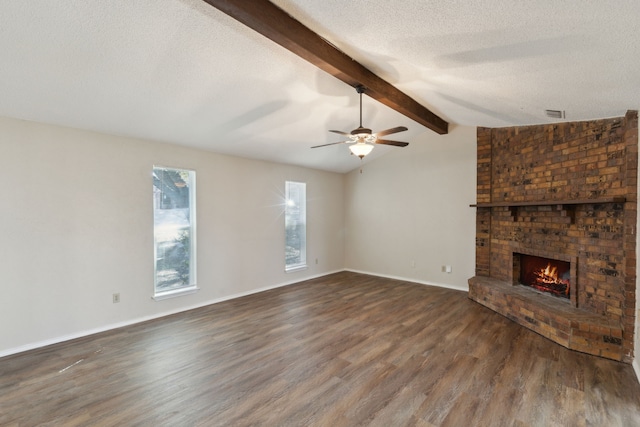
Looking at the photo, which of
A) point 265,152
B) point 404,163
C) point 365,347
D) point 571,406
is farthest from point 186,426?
point 404,163

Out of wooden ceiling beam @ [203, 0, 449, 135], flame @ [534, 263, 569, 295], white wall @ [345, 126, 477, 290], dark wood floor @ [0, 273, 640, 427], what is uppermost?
wooden ceiling beam @ [203, 0, 449, 135]

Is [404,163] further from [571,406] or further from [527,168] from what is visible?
[571,406]

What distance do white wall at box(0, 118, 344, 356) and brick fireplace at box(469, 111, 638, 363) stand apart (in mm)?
4213

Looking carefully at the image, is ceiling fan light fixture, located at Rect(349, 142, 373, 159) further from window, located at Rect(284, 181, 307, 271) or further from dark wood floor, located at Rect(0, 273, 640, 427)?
window, located at Rect(284, 181, 307, 271)

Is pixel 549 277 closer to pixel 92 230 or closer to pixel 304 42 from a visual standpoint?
pixel 304 42

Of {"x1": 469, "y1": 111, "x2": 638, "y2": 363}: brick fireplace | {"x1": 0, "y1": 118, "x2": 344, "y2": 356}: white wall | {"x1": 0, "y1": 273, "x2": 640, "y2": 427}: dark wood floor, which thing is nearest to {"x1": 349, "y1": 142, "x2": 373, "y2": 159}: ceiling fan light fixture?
{"x1": 0, "y1": 273, "x2": 640, "y2": 427}: dark wood floor

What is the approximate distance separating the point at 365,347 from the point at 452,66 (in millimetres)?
2926

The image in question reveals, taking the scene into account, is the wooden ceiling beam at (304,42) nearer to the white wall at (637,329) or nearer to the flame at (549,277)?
the white wall at (637,329)

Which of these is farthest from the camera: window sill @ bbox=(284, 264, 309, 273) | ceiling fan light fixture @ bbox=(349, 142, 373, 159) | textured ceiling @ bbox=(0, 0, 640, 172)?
window sill @ bbox=(284, 264, 309, 273)

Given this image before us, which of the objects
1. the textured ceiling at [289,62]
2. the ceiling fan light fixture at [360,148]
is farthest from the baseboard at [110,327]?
the ceiling fan light fixture at [360,148]

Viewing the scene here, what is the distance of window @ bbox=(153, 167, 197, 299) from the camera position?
4.22 meters

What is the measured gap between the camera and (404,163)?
6230 millimetres

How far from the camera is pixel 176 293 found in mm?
4312

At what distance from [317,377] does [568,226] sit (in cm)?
360
